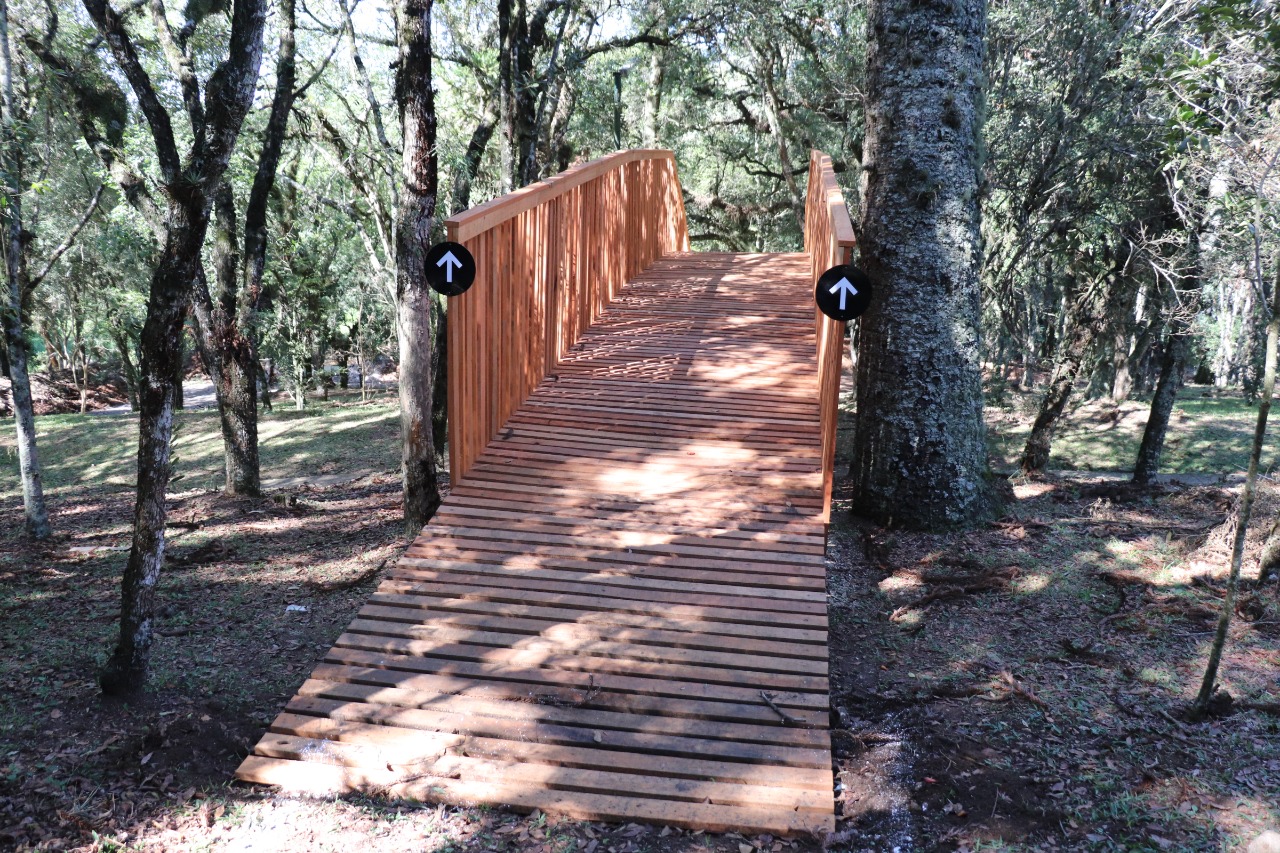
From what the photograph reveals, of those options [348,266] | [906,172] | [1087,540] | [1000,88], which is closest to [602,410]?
[906,172]

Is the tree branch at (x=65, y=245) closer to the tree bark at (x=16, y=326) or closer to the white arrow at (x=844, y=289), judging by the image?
the tree bark at (x=16, y=326)

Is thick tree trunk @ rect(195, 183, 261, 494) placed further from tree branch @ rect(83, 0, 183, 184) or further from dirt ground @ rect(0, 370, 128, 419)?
dirt ground @ rect(0, 370, 128, 419)

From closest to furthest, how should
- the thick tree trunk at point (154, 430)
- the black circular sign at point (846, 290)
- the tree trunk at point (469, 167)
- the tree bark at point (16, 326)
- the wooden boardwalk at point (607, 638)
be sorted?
the wooden boardwalk at point (607, 638) < the thick tree trunk at point (154, 430) < the black circular sign at point (846, 290) < the tree bark at point (16, 326) < the tree trunk at point (469, 167)

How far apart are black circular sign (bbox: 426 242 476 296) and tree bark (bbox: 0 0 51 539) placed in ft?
13.5

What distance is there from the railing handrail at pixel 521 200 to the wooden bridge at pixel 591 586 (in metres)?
0.02

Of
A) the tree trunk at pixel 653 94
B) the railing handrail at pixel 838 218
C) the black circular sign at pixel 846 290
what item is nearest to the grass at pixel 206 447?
the tree trunk at pixel 653 94

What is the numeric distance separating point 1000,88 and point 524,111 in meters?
5.29

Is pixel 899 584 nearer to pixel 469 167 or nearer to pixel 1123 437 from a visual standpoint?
pixel 469 167

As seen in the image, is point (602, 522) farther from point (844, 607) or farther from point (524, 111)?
point (524, 111)

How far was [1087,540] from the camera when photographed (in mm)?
5602

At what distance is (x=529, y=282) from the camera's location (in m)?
6.23

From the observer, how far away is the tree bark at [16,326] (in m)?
6.87

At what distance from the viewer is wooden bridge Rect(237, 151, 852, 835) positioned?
3369 mm

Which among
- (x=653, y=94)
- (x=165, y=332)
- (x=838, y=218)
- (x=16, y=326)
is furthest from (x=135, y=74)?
(x=653, y=94)
